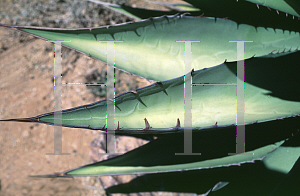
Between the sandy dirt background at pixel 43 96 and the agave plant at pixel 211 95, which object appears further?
the sandy dirt background at pixel 43 96

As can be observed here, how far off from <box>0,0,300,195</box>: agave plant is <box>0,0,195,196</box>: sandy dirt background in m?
0.37

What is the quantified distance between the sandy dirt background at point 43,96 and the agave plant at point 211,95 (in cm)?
37

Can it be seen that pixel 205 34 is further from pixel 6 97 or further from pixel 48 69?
pixel 6 97

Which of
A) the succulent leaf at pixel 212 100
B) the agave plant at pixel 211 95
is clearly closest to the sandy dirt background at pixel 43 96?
the agave plant at pixel 211 95

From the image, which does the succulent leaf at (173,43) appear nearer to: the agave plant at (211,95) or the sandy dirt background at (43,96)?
the agave plant at (211,95)

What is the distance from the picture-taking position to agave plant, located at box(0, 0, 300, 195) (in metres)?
0.61

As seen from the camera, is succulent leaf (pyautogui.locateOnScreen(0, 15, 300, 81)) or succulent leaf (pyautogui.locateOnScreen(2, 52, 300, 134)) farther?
succulent leaf (pyautogui.locateOnScreen(0, 15, 300, 81))

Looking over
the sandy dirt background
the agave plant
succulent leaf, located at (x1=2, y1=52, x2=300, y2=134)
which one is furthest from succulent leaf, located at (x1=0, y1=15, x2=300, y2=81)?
the sandy dirt background

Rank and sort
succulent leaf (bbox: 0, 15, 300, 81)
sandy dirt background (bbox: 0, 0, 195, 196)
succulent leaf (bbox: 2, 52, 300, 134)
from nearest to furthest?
succulent leaf (bbox: 2, 52, 300, 134), succulent leaf (bbox: 0, 15, 300, 81), sandy dirt background (bbox: 0, 0, 195, 196)

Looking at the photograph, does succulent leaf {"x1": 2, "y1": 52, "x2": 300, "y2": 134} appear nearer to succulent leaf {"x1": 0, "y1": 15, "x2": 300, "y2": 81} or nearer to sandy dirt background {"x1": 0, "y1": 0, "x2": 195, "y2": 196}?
succulent leaf {"x1": 0, "y1": 15, "x2": 300, "y2": 81}

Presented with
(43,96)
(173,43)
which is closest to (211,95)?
(173,43)

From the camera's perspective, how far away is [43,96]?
1.36 meters

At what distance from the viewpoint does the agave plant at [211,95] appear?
2.01 feet

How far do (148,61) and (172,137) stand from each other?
0.25 meters
